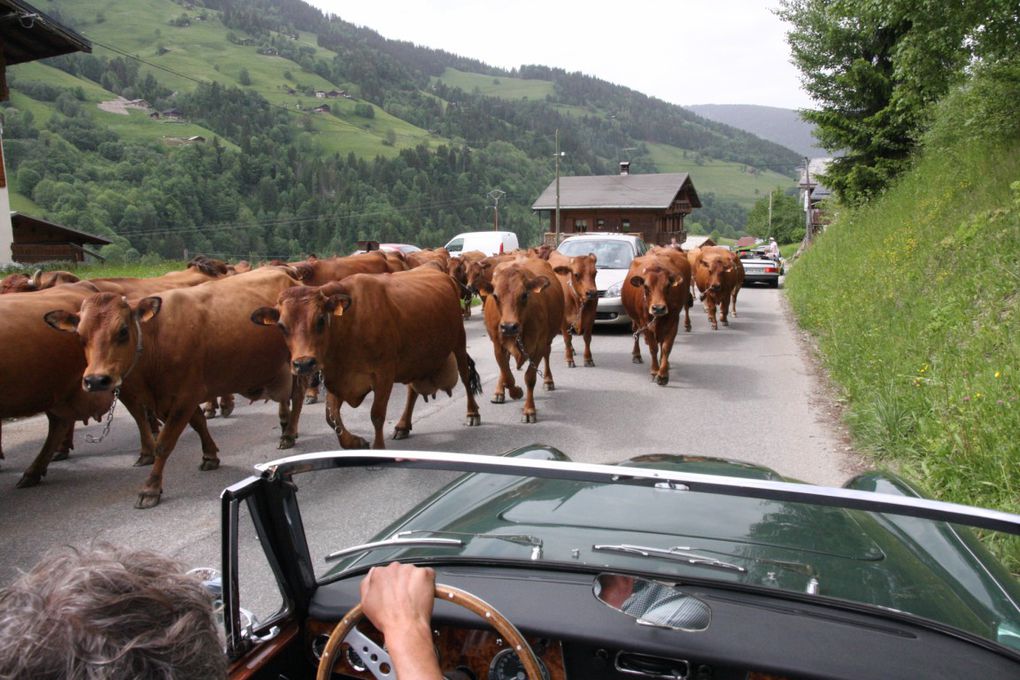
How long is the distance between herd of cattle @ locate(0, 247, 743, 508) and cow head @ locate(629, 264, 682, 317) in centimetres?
188

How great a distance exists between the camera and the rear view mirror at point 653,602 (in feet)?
5.97

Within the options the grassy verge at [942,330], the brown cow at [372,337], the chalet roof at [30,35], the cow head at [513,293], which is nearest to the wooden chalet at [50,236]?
the chalet roof at [30,35]

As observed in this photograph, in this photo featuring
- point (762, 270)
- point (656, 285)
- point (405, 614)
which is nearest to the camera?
Answer: point (405, 614)

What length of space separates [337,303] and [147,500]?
218 centimetres

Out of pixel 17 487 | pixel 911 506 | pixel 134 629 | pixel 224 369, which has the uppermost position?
pixel 911 506

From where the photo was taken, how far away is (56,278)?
944 centimetres

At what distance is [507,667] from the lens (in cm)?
209

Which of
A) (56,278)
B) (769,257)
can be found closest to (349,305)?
(56,278)

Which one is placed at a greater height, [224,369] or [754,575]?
[754,575]

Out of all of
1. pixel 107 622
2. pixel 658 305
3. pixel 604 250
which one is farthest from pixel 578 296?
pixel 107 622

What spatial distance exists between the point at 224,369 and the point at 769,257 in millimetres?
27414

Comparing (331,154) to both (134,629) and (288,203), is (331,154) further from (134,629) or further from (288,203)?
(134,629)

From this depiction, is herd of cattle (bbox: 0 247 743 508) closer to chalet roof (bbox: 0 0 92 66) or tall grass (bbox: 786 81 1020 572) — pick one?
tall grass (bbox: 786 81 1020 572)

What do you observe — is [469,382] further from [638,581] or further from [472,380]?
[638,581]
